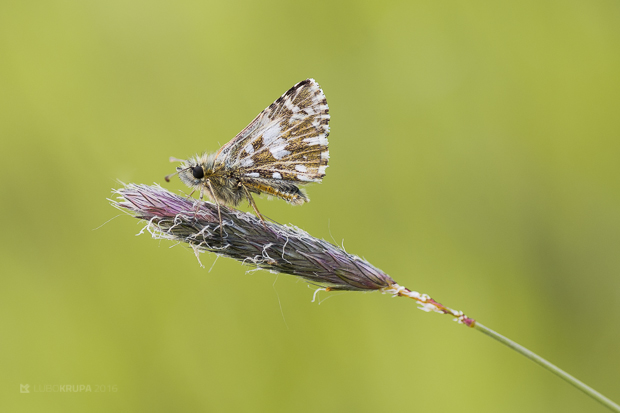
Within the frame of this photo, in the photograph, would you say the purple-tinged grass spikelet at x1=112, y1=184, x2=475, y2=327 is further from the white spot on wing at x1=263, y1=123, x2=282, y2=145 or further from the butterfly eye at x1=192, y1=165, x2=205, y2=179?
the white spot on wing at x1=263, y1=123, x2=282, y2=145

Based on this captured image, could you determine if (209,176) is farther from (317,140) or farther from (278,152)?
(317,140)

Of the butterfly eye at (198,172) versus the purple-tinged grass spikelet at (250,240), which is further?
the butterfly eye at (198,172)

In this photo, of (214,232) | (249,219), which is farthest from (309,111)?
(214,232)

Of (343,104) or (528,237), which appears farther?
(343,104)

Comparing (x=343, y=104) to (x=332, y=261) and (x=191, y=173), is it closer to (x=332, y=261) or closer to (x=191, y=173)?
(x=191, y=173)

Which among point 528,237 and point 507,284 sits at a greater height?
point 528,237

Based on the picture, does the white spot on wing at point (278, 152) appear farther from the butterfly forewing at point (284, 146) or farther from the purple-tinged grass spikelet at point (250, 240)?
the purple-tinged grass spikelet at point (250, 240)

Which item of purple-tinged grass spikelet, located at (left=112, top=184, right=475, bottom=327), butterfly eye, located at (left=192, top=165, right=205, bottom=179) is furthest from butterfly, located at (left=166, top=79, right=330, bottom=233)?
purple-tinged grass spikelet, located at (left=112, top=184, right=475, bottom=327)

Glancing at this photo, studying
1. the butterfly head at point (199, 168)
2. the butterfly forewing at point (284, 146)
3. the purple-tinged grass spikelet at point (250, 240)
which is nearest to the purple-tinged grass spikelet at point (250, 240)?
the purple-tinged grass spikelet at point (250, 240)
